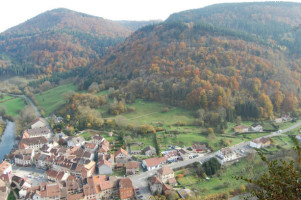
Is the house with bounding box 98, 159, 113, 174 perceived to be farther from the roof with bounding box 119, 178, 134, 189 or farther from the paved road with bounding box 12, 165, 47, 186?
the paved road with bounding box 12, 165, 47, 186

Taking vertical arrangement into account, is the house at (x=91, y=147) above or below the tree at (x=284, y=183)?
below

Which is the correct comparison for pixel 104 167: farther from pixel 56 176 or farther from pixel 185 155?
pixel 185 155

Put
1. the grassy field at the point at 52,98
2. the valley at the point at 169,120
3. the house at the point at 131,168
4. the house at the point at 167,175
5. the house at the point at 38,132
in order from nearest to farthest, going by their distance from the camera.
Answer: the valley at the point at 169,120 < the house at the point at 167,175 < the house at the point at 131,168 < the house at the point at 38,132 < the grassy field at the point at 52,98

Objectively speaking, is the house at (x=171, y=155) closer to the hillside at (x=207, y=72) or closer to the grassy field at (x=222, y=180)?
the grassy field at (x=222, y=180)

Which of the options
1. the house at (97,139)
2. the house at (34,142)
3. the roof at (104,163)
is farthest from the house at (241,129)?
the house at (34,142)

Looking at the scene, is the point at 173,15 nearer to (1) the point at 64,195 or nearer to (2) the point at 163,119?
(2) the point at 163,119

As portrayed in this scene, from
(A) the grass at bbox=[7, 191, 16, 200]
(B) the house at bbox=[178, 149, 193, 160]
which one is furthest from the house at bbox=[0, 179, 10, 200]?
(B) the house at bbox=[178, 149, 193, 160]
